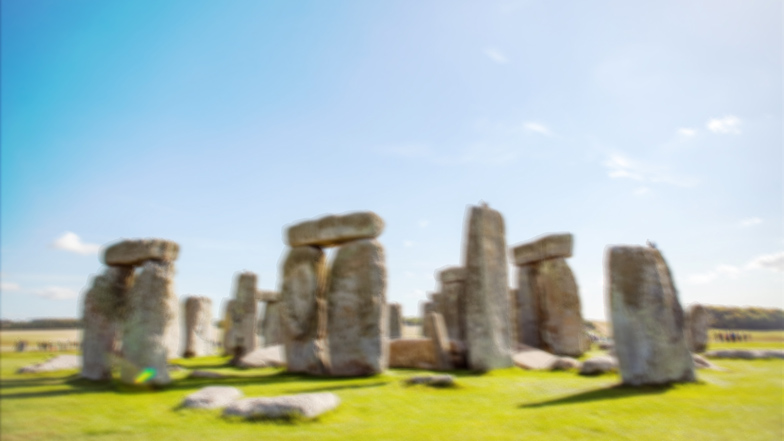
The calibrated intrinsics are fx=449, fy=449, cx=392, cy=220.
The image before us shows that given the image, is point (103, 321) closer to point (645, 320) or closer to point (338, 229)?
point (338, 229)

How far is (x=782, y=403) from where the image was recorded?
4.86 meters

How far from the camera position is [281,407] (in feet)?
15.5

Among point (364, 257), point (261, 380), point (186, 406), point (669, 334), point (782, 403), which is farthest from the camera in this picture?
point (364, 257)

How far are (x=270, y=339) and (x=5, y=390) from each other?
38.3 ft

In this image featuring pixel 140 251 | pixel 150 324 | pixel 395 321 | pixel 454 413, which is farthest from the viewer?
pixel 395 321

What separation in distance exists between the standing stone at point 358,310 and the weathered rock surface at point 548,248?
266 inches

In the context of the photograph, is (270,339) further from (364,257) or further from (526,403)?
(526,403)

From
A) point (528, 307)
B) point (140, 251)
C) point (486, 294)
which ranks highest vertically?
point (140, 251)

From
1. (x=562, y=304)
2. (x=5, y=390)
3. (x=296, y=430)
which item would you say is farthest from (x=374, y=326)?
(x=562, y=304)

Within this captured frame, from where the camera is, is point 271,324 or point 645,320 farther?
point 271,324

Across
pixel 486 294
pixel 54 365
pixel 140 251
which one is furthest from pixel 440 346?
pixel 54 365

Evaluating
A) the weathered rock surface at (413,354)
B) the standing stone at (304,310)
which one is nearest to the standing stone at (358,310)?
the standing stone at (304,310)

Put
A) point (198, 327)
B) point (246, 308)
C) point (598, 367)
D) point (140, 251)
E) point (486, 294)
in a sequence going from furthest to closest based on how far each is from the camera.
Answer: point (198, 327), point (246, 308), point (486, 294), point (140, 251), point (598, 367)

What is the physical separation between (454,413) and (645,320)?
116 inches
